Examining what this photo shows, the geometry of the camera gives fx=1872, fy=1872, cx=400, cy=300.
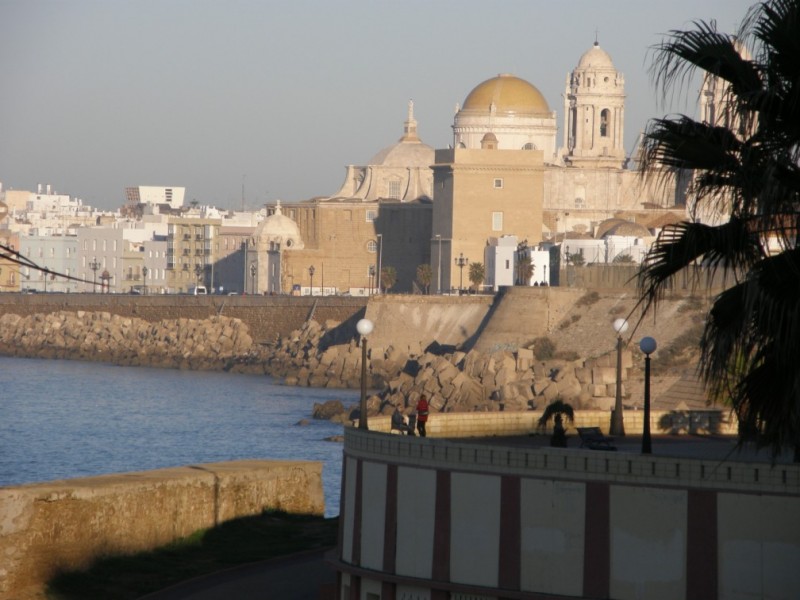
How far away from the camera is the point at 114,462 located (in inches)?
1683

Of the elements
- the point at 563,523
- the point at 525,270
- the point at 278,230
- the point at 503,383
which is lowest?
the point at 563,523

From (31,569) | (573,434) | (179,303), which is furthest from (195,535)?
(179,303)

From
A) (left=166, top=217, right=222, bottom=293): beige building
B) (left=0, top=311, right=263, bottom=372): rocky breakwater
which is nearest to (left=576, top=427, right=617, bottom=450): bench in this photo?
(left=0, top=311, right=263, bottom=372): rocky breakwater

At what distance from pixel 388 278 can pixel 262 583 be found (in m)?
66.3

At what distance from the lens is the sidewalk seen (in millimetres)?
19062

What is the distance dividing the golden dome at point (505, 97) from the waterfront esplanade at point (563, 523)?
73791mm

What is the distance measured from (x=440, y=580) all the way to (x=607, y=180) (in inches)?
2813

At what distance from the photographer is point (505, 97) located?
88.2 meters

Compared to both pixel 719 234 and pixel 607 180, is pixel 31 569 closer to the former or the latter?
pixel 719 234

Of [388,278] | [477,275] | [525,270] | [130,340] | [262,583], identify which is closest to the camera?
[262,583]

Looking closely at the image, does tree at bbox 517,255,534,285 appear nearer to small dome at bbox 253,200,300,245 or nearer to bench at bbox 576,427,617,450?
small dome at bbox 253,200,300,245

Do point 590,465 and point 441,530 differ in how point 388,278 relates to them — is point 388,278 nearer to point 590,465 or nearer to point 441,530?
point 441,530

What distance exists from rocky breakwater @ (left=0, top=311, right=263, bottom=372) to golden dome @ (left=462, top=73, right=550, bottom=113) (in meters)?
16.4

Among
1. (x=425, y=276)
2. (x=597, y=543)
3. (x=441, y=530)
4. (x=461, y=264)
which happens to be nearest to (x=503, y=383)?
(x=461, y=264)
